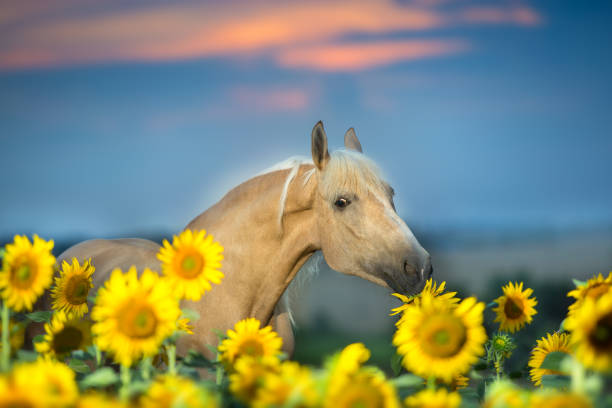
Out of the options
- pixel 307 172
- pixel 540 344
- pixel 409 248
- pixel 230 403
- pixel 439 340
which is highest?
pixel 307 172

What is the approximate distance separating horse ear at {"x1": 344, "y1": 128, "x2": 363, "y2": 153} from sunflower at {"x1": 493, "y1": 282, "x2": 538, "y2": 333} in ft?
6.28

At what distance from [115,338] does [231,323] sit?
6.13ft

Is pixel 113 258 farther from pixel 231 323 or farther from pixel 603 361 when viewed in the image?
pixel 603 361

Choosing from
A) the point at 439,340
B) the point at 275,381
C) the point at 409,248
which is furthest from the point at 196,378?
the point at 409,248

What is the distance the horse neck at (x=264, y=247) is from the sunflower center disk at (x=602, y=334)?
7.62 feet

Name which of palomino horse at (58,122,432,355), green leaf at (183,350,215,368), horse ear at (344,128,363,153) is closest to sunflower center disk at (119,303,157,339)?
green leaf at (183,350,215,368)

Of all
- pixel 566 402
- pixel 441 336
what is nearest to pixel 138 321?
pixel 441 336

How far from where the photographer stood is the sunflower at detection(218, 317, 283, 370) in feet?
7.22

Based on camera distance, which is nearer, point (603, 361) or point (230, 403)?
point (603, 361)

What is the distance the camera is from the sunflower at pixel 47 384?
1.36 m

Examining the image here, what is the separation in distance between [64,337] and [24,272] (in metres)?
0.34

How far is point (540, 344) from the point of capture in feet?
9.52

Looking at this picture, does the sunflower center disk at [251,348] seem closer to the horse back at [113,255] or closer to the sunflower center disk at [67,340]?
the sunflower center disk at [67,340]

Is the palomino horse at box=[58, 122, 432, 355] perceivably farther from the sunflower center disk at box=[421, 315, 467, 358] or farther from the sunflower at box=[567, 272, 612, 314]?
the sunflower center disk at box=[421, 315, 467, 358]
